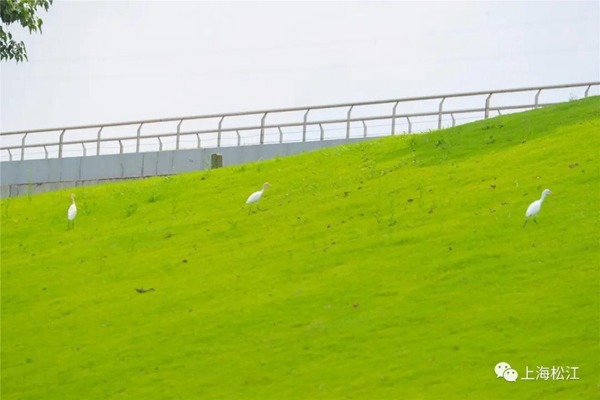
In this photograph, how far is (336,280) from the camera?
2272cm

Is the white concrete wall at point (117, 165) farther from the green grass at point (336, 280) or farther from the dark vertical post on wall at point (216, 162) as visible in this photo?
the green grass at point (336, 280)

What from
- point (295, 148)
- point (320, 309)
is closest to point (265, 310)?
point (320, 309)

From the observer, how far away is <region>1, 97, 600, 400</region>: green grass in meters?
18.6

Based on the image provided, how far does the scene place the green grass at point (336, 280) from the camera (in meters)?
18.6

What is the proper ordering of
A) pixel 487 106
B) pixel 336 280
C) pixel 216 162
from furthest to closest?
pixel 487 106 → pixel 216 162 → pixel 336 280

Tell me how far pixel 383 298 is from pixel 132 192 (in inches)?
607

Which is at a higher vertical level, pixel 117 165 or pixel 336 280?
pixel 117 165
